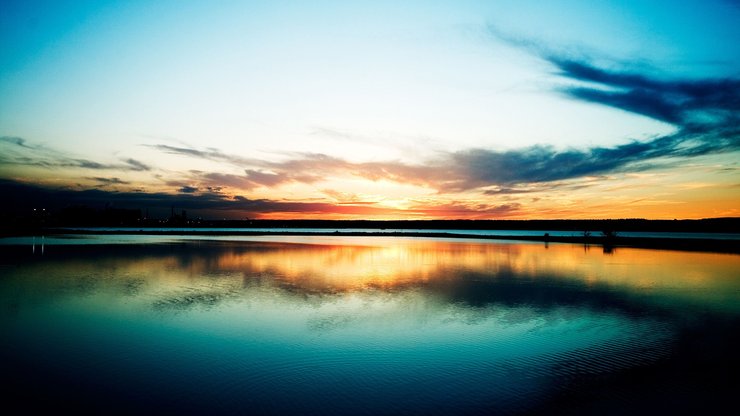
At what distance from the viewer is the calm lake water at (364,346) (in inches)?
275

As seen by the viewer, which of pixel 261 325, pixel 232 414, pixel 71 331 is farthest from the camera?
pixel 261 325

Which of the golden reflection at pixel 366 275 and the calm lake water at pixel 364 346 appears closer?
the calm lake water at pixel 364 346

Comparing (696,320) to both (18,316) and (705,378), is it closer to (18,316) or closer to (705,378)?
(705,378)

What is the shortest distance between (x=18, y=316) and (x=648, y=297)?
67.8 feet

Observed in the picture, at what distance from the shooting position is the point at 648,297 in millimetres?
16859

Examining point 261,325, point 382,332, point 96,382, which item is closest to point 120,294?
point 261,325

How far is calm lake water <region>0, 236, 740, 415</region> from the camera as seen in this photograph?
6.98 m

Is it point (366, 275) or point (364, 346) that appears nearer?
point (364, 346)

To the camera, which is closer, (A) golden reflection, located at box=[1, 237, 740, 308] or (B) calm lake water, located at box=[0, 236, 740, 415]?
(B) calm lake water, located at box=[0, 236, 740, 415]

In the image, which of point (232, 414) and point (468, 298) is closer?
point (232, 414)

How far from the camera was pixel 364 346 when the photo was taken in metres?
9.84

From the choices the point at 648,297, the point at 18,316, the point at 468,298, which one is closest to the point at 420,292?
the point at 468,298

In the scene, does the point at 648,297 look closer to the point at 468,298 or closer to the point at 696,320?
the point at 696,320

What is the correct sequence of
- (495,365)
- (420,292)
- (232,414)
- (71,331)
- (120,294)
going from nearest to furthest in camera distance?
(232,414)
(495,365)
(71,331)
(120,294)
(420,292)
